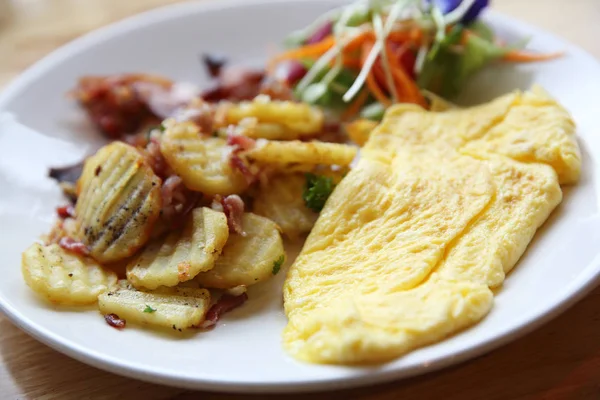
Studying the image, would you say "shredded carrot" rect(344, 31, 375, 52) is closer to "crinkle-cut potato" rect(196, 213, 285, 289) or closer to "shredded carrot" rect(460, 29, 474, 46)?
"shredded carrot" rect(460, 29, 474, 46)

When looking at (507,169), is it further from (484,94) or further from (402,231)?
(484,94)

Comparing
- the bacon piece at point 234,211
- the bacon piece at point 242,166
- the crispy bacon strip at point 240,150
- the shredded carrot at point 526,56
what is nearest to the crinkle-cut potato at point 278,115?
the crispy bacon strip at point 240,150

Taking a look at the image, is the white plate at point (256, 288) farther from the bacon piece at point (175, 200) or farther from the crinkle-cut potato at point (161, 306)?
the bacon piece at point (175, 200)

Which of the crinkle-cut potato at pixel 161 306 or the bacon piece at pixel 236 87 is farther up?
the bacon piece at pixel 236 87

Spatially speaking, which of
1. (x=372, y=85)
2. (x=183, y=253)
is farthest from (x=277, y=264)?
(x=372, y=85)

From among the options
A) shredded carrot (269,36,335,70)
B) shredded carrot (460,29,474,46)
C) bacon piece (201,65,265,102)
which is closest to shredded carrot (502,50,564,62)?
shredded carrot (460,29,474,46)

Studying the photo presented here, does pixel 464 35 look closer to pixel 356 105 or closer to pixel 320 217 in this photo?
pixel 356 105

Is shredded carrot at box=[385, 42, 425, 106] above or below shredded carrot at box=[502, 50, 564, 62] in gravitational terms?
below
